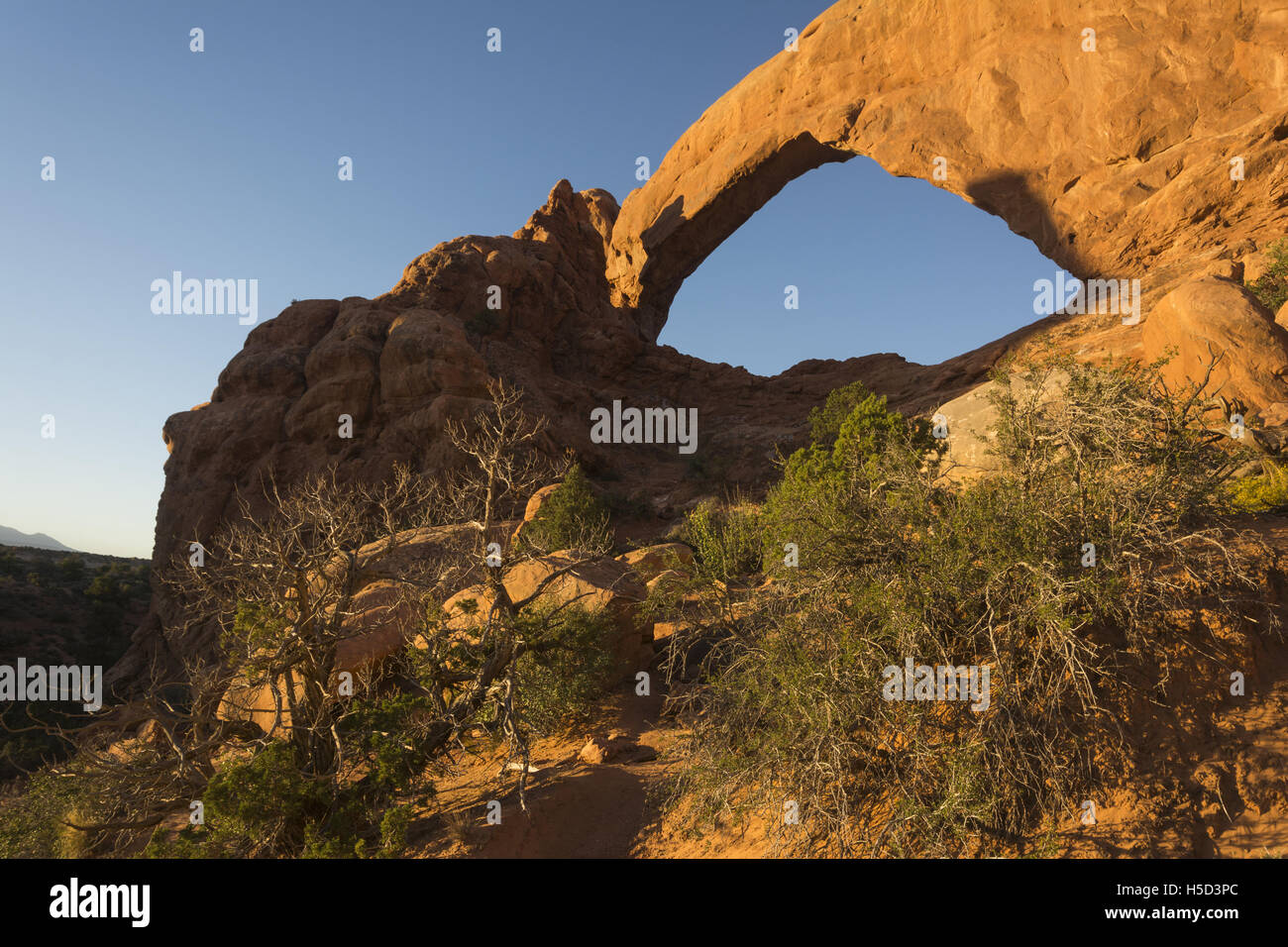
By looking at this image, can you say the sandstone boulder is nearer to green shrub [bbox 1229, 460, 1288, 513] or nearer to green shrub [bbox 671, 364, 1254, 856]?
green shrub [bbox 1229, 460, 1288, 513]

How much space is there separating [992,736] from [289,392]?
29197 millimetres

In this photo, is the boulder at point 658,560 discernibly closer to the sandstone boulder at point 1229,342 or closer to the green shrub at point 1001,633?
the green shrub at point 1001,633

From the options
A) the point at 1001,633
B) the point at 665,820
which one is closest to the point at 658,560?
the point at 665,820

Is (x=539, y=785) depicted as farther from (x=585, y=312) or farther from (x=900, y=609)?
(x=585, y=312)

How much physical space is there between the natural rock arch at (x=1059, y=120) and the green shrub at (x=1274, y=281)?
2.34 metres

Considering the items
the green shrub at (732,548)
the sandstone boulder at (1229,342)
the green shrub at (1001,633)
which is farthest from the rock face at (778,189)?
the green shrub at (1001,633)

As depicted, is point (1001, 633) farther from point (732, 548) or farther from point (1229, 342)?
point (1229, 342)

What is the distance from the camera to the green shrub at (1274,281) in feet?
57.3

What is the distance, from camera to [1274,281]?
59.0 ft

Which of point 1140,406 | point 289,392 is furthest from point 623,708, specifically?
point 289,392

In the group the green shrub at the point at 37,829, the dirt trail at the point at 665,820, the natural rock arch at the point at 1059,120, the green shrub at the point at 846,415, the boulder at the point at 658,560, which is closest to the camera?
the dirt trail at the point at 665,820

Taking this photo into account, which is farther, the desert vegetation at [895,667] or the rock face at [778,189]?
the rock face at [778,189]

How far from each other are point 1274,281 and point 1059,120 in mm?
11337

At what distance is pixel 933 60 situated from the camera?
94.1 ft
